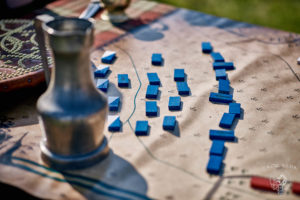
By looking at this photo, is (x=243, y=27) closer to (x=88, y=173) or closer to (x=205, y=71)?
(x=205, y=71)

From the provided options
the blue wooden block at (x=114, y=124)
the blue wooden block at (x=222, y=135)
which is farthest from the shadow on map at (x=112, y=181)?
the blue wooden block at (x=222, y=135)

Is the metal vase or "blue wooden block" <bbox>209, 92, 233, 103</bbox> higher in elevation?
the metal vase

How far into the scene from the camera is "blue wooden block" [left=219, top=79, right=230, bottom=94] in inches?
43.5

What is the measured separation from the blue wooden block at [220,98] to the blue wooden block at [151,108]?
16 cm

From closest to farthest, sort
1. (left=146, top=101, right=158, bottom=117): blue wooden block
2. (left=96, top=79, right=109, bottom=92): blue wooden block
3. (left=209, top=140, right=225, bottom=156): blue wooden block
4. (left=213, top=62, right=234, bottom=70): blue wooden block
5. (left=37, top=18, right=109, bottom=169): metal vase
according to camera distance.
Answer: (left=37, top=18, right=109, bottom=169): metal vase < (left=209, top=140, right=225, bottom=156): blue wooden block < (left=146, top=101, right=158, bottom=117): blue wooden block < (left=96, top=79, right=109, bottom=92): blue wooden block < (left=213, top=62, right=234, bottom=70): blue wooden block

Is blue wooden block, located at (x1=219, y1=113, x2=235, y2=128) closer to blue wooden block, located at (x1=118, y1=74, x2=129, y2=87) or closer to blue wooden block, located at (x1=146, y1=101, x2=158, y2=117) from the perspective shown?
blue wooden block, located at (x1=146, y1=101, x2=158, y2=117)

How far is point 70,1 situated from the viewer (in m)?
1.70

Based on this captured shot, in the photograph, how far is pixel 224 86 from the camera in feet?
3.67

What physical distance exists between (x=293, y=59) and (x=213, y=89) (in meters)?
0.37

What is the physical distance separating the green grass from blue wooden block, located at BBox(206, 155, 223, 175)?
1975 millimetres

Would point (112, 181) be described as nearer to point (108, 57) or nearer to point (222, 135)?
point (222, 135)

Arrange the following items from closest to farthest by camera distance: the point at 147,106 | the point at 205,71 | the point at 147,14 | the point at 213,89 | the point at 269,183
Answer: the point at 269,183
the point at 147,106
the point at 213,89
the point at 205,71
the point at 147,14

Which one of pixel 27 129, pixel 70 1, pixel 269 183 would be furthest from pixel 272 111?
pixel 70 1

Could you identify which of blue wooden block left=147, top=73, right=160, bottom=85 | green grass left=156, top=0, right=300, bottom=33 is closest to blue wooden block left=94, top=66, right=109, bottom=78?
blue wooden block left=147, top=73, right=160, bottom=85
